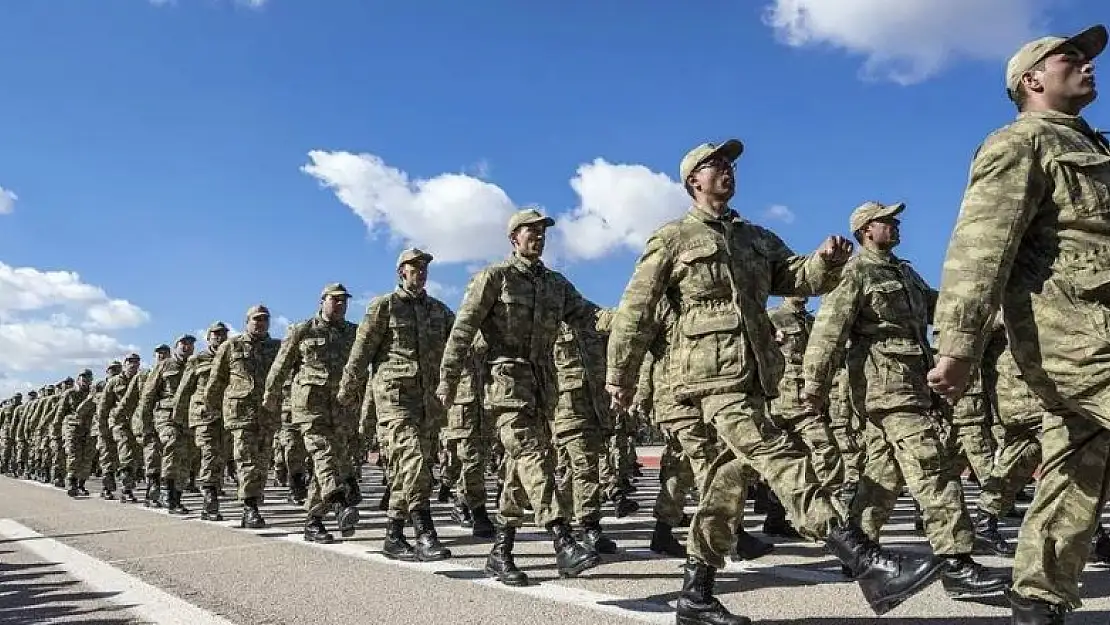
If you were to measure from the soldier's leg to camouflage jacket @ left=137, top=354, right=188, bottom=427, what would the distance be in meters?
12.8

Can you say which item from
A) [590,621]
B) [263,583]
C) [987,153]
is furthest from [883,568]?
[263,583]

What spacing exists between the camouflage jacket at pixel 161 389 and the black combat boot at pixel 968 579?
38.3 ft

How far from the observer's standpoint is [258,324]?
39.0 ft

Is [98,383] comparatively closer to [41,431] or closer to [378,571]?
[41,431]

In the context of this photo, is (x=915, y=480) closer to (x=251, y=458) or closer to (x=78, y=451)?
(x=251, y=458)

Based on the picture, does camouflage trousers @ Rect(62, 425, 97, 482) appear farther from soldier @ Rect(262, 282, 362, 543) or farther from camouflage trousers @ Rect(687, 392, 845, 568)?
camouflage trousers @ Rect(687, 392, 845, 568)

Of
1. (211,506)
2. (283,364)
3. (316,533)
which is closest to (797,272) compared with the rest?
(316,533)

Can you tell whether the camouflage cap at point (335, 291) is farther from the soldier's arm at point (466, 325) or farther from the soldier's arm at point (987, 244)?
the soldier's arm at point (987, 244)

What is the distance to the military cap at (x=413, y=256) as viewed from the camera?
8.48 meters

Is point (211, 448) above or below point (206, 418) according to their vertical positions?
below

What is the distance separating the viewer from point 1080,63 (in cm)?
344

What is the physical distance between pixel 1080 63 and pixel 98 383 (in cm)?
2035

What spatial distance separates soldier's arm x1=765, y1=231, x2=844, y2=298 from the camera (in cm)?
477

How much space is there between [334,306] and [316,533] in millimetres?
2486
